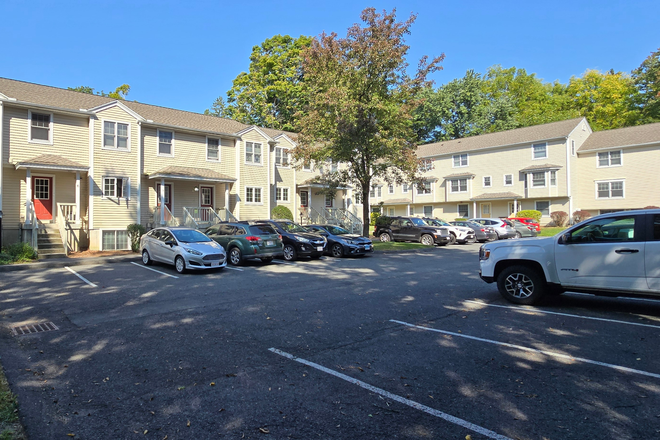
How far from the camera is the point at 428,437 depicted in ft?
10.5

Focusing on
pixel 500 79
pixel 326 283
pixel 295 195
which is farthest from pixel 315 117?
pixel 500 79

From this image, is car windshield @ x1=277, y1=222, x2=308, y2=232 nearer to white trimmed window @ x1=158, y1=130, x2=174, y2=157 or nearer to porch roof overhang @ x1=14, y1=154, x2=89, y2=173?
white trimmed window @ x1=158, y1=130, x2=174, y2=157

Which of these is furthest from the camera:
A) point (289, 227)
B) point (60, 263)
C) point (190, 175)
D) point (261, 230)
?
point (190, 175)

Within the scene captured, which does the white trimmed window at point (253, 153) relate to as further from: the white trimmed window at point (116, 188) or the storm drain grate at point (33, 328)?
the storm drain grate at point (33, 328)

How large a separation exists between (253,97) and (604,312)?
1743 inches

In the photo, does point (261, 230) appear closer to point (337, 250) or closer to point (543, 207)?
point (337, 250)

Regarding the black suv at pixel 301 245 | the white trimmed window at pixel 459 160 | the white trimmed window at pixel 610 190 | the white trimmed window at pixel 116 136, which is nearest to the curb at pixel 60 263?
the black suv at pixel 301 245

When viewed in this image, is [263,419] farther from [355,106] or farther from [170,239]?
[355,106]

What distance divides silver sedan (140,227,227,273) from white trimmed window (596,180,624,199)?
36.8 meters

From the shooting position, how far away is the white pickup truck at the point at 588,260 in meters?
6.52

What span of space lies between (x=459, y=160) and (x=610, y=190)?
14107 millimetres

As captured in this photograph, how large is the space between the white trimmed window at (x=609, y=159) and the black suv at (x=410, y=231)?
23377 mm

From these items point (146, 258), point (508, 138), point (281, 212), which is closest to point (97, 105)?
point (146, 258)

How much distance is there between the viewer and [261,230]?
14.9 m
